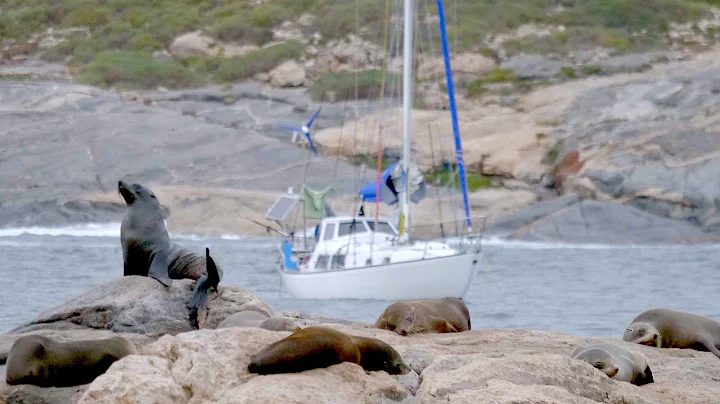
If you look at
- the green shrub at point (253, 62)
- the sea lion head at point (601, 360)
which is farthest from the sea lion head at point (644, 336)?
the green shrub at point (253, 62)

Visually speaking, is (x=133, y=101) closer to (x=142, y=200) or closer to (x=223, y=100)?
(x=223, y=100)

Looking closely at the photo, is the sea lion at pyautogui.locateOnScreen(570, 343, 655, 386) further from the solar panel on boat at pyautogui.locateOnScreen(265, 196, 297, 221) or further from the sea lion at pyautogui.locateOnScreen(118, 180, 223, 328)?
the solar panel on boat at pyautogui.locateOnScreen(265, 196, 297, 221)

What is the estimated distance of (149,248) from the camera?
9320 mm

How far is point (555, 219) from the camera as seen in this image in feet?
114

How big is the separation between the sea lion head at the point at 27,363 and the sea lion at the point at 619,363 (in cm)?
268

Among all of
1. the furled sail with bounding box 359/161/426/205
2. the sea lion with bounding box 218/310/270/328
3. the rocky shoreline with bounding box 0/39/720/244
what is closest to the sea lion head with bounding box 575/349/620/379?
the sea lion with bounding box 218/310/270/328

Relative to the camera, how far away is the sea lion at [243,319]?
777 centimetres

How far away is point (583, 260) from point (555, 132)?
40.3 feet

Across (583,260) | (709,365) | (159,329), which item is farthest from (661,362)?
(583,260)

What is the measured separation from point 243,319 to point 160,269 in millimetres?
1330

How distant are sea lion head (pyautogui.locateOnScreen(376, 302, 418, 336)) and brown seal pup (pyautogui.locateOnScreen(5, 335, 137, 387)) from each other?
2529 mm

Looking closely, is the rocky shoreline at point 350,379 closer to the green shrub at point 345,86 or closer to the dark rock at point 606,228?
the dark rock at point 606,228

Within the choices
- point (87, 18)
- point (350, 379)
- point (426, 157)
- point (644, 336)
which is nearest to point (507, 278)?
point (426, 157)

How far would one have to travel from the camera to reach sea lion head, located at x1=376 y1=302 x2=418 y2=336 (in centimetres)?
877
